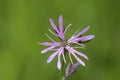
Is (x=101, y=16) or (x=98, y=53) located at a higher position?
(x=101, y=16)

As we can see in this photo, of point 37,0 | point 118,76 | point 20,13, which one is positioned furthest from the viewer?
point 37,0

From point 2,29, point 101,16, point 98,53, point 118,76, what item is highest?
point 2,29

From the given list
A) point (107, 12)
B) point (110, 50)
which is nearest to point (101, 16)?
point (107, 12)

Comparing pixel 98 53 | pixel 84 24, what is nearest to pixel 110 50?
pixel 98 53

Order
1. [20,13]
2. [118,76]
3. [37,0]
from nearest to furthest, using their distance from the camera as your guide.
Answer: [118,76] < [20,13] < [37,0]

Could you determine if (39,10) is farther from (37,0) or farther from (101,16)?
(101,16)

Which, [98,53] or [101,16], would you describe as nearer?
[98,53]
